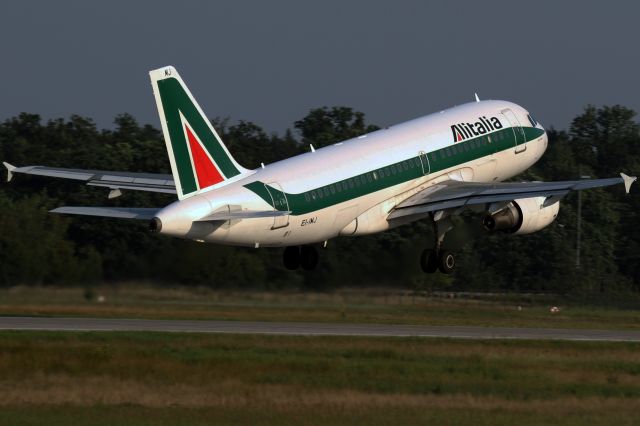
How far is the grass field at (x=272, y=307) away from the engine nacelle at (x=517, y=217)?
5.40 metres

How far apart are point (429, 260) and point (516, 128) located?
729cm

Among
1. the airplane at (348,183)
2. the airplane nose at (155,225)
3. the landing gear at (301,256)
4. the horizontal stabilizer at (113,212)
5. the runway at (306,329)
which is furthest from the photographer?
the landing gear at (301,256)

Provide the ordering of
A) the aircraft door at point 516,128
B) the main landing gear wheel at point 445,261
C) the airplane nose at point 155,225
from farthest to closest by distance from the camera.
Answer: the aircraft door at point 516,128
the main landing gear wheel at point 445,261
the airplane nose at point 155,225

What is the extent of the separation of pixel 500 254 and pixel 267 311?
31.0 metres

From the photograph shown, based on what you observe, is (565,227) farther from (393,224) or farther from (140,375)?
(140,375)

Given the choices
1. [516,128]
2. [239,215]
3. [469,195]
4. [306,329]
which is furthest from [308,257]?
[516,128]

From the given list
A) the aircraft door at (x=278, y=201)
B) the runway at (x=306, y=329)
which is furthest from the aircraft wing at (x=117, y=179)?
the aircraft door at (x=278, y=201)

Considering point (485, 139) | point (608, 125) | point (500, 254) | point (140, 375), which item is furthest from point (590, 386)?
point (608, 125)

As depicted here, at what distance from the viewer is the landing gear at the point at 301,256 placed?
190 ft

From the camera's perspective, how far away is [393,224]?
56781 millimetres

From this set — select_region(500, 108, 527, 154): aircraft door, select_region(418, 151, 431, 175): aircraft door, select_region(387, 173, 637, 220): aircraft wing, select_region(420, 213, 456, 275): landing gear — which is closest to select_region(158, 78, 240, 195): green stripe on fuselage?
select_region(387, 173, 637, 220): aircraft wing

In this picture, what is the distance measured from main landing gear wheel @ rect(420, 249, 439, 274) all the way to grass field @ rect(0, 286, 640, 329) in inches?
93.8

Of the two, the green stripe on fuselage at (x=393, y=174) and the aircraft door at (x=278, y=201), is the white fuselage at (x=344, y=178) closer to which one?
the aircraft door at (x=278, y=201)

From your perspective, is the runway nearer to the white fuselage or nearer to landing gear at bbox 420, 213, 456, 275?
landing gear at bbox 420, 213, 456, 275
